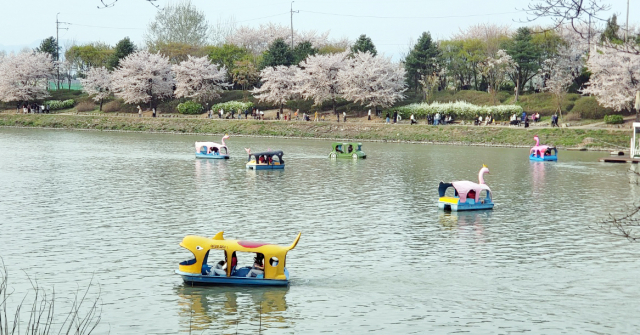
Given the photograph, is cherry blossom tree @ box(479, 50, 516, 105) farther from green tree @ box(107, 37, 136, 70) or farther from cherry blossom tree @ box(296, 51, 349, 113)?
green tree @ box(107, 37, 136, 70)

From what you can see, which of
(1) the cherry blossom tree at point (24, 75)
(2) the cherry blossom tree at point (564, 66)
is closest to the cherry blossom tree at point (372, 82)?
(2) the cherry blossom tree at point (564, 66)

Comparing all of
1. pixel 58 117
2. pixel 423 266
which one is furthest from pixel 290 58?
pixel 423 266

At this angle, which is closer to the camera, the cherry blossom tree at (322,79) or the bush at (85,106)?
the cherry blossom tree at (322,79)

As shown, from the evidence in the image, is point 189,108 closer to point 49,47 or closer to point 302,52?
point 302,52

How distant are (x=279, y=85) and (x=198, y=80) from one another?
542 inches

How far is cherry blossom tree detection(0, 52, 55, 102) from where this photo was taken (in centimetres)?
11925

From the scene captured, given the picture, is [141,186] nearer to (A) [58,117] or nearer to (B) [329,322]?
(B) [329,322]

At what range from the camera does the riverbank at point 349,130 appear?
3017 inches

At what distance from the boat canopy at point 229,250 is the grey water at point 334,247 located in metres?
0.59

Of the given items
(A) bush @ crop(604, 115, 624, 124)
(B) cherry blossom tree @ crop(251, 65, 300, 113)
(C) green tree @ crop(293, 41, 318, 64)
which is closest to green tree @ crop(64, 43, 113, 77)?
(C) green tree @ crop(293, 41, 318, 64)

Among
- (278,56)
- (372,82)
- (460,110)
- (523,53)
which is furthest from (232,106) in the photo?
(523,53)

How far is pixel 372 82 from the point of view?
99.9 m

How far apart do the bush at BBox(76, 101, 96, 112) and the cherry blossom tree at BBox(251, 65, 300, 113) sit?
1081 inches

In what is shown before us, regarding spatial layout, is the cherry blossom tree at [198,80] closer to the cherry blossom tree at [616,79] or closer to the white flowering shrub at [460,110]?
the white flowering shrub at [460,110]
